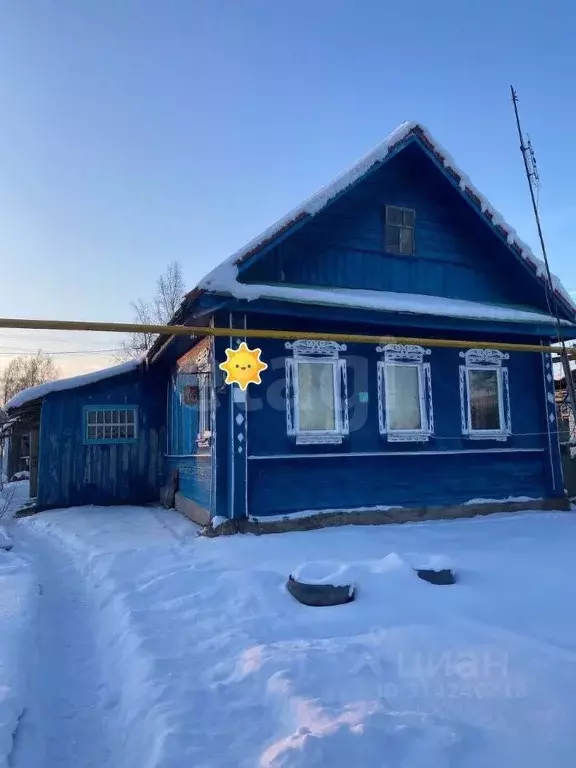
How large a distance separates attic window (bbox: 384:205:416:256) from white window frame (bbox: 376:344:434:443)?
1787mm

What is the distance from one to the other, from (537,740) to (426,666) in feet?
2.99

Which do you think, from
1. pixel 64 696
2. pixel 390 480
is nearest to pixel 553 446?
pixel 390 480

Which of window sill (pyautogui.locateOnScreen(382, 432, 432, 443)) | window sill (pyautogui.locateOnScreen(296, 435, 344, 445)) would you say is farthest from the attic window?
window sill (pyautogui.locateOnScreen(296, 435, 344, 445))

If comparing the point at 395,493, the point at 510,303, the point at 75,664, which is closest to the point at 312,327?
the point at 395,493

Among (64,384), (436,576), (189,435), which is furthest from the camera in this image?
(64,384)

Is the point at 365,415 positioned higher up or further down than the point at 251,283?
further down

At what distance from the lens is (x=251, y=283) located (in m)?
8.58

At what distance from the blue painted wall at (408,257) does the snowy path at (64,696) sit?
5148 mm

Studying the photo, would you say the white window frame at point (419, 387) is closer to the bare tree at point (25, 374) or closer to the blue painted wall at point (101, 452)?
the blue painted wall at point (101, 452)

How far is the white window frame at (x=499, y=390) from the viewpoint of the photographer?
32.6 feet

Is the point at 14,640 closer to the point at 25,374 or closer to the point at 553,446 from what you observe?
the point at 553,446

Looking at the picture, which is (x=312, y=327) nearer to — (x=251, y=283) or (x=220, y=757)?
(x=251, y=283)

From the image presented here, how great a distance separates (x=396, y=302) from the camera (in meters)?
9.05

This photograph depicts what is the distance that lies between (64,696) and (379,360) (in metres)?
6.83
